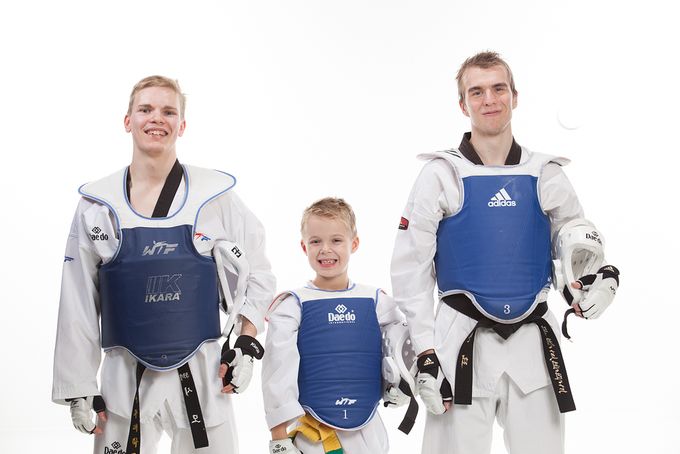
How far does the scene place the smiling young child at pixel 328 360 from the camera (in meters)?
3.25

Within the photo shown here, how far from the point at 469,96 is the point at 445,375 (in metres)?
1.14

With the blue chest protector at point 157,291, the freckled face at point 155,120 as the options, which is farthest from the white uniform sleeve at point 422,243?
the freckled face at point 155,120

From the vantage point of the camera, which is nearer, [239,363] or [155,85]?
[239,363]

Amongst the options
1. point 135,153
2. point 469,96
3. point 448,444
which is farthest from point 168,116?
point 448,444

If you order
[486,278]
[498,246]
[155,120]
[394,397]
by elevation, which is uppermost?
[155,120]

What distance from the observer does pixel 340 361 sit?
331 cm

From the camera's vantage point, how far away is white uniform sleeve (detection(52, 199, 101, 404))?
310cm

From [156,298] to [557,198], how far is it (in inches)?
63.6

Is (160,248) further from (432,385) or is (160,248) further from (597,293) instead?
(597,293)

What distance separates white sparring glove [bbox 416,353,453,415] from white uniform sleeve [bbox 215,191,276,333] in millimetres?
683

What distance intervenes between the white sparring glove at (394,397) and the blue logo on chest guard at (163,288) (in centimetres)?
96

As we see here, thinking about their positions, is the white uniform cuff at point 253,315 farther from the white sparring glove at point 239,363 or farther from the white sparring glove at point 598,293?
the white sparring glove at point 598,293

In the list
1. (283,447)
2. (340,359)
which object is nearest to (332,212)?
(340,359)

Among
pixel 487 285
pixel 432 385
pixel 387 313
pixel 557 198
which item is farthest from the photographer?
pixel 387 313
